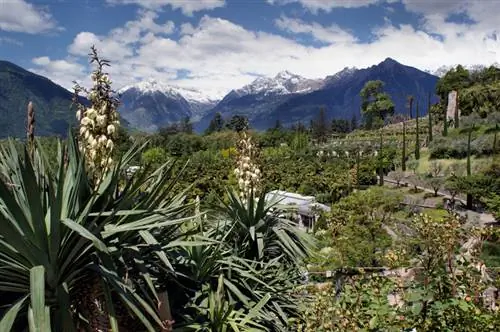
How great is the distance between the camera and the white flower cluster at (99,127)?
3.17 m

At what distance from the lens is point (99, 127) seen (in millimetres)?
3246

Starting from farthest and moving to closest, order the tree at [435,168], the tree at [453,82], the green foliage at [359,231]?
the tree at [453,82] → the tree at [435,168] → the green foliage at [359,231]

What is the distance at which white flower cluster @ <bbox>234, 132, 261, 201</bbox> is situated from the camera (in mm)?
5426

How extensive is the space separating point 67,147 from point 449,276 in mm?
2614

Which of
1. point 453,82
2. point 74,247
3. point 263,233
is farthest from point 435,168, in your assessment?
point 74,247

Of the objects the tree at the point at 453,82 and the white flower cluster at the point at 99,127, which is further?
the tree at the point at 453,82

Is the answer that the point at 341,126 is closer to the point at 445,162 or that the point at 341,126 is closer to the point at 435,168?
the point at 445,162

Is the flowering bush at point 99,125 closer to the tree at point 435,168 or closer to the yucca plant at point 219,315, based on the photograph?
the yucca plant at point 219,315

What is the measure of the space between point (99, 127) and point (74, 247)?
3.85ft

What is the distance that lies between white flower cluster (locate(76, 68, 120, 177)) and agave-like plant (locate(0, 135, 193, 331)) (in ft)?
0.84

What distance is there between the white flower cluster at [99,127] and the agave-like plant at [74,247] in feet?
0.84

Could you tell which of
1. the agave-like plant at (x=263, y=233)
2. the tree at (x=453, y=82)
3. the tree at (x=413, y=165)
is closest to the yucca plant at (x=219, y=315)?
the agave-like plant at (x=263, y=233)

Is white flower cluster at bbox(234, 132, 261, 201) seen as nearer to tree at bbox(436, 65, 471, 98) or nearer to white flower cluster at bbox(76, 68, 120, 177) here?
white flower cluster at bbox(76, 68, 120, 177)

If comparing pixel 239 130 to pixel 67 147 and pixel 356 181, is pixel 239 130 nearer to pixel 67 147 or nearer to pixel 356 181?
pixel 67 147
